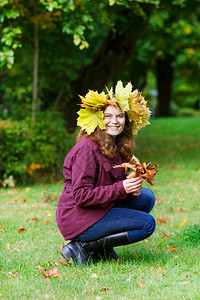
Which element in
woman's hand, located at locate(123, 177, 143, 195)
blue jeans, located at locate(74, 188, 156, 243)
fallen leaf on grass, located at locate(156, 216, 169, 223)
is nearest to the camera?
woman's hand, located at locate(123, 177, 143, 195)

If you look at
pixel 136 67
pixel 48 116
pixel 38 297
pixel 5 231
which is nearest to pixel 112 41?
pixel 48 116

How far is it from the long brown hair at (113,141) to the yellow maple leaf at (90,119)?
0.23 ft

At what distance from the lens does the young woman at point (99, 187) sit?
10.9ft

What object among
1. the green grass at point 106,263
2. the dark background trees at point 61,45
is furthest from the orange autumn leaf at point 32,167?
the dark background trees at point 61,45

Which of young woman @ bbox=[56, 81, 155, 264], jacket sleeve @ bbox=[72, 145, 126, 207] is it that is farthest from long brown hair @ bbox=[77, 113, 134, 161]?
jacket sleeve @ bbox=[72, 145, 126, 207]

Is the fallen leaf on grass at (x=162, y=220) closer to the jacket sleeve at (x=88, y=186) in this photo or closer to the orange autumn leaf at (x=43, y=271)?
the jacket sleeve at (x=88, y=186)

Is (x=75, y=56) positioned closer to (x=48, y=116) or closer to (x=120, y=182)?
(x=48, y=116)

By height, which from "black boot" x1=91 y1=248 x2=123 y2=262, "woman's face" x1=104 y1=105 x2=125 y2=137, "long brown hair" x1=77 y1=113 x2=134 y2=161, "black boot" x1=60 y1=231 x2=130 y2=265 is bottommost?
"black boot" x1=91 y1=248 x2=123 y2=262

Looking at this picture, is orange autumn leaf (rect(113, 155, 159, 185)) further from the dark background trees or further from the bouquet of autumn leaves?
the dark background trees

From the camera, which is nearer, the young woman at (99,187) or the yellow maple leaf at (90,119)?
the young woman at (99,187)

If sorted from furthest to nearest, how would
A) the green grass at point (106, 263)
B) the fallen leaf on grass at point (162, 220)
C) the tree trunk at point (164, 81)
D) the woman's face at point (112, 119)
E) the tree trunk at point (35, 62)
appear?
1. the tree trunk at point (164, 81)
2. the tree trunk at point (35, 62)
3. the fallen leaf on grass at point (162, 220)
4. the woman's face at point (112, 119)
5. the green grass at point (106, 263)

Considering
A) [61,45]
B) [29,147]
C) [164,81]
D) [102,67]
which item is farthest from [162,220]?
[164,81]

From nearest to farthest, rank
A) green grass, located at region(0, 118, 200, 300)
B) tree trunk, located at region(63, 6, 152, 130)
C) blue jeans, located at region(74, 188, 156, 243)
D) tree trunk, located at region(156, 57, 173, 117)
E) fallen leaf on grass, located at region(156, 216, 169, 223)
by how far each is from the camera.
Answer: green grass, located at region(0, 118, 200, 300)
blue jeans, located at region(74, 188, 156, 243)
fallen leaf on grass, located at region(156, 216, 169, 223)
tree trunk, located at region(63, 6, 152, 130)
tree trunk, located at region(156, 57, 173, 117)

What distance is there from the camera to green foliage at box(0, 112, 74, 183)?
7.17 meters
